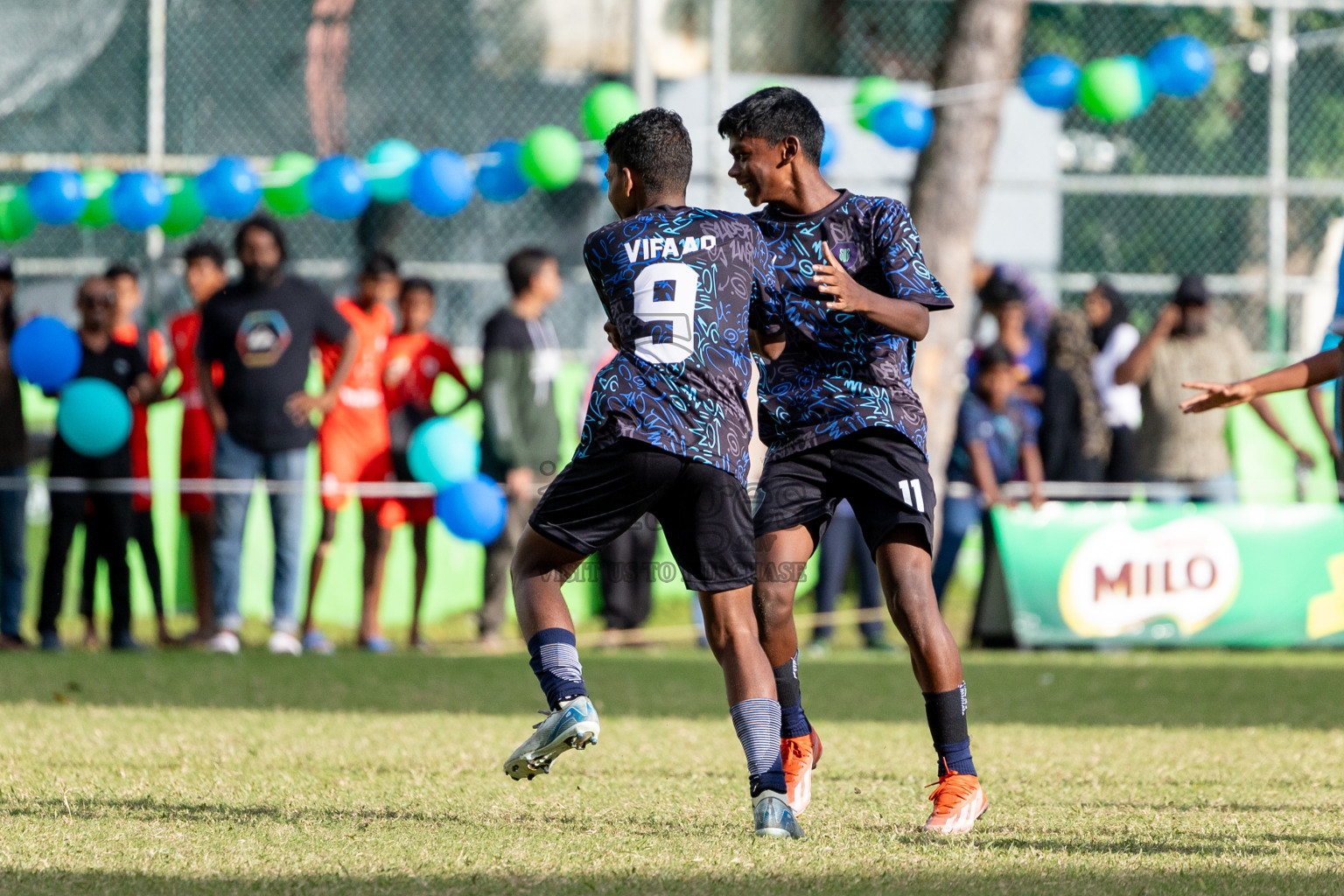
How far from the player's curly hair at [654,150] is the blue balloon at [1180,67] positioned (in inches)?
317

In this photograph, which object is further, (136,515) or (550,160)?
(550,160)

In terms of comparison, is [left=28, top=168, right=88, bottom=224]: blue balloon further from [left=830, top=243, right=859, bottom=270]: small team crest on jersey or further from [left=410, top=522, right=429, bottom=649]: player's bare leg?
[left=830, top=243, right=859, bottom=270]: small team crest on jersey

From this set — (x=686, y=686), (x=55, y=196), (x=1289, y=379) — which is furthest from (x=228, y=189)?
(x=1289, y=379)

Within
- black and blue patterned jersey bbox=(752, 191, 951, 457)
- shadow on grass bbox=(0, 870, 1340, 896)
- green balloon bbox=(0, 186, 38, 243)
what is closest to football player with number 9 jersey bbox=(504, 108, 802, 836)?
black and blue patterned jersey bbox=(752, 191, 951, 457)

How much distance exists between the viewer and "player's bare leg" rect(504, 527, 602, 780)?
433 cm

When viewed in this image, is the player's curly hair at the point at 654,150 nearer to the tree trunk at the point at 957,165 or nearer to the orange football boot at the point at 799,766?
the orange football boot at the point at 799,766

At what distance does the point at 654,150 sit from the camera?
453 cm

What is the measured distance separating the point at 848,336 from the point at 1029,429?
6342mm

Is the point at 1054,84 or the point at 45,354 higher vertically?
the point at 1054,84

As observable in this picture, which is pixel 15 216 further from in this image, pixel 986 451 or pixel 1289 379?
pixel 1289 379

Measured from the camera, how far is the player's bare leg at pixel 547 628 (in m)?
4.33

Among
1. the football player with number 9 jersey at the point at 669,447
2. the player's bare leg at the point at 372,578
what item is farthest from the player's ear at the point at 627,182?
the player's bare leg at the point at 372,578

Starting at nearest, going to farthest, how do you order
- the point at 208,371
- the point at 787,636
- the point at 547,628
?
1. the point at 547,628
2. the point at 787,636
3. the point at 208,371

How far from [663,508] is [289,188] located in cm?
705
